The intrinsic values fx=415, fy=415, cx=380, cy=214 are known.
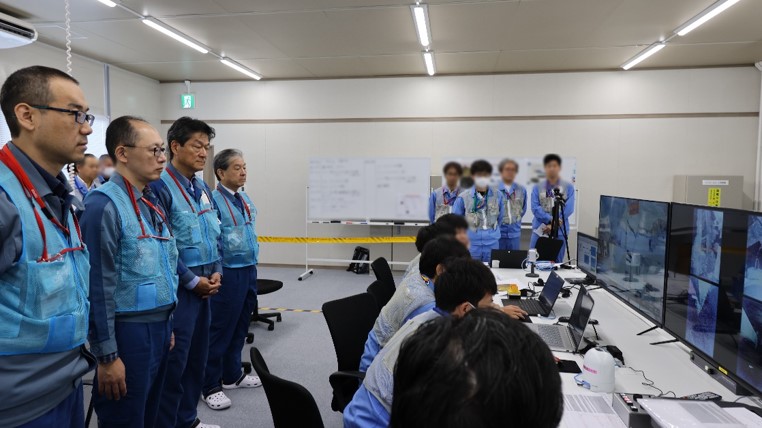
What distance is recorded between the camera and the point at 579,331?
1837 millimetres

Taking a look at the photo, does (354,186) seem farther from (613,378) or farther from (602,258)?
(613,378)

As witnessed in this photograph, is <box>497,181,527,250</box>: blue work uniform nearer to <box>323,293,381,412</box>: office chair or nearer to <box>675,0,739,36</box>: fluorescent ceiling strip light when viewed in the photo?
<box>675,0,739,36</box>: fluorescent ceiling strip light

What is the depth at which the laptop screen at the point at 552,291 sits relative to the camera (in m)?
2.28

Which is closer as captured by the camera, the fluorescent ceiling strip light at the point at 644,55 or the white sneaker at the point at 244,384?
the white sneaker at the point at 244,384

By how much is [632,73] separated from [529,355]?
6.76 metres

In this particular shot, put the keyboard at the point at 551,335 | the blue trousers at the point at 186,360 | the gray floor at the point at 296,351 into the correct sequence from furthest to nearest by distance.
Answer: the gray floor at the point at 296,351, the blue trousers at the point at 186,360, the keyboard at the point at 551,335

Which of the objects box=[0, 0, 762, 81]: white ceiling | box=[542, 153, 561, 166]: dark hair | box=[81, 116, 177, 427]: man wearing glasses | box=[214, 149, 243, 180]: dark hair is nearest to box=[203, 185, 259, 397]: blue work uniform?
box=[214, 149, 243, 180]: dark hair

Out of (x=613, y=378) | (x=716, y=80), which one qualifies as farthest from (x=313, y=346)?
(x=716, y=80)

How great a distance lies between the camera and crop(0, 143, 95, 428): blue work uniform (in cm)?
110

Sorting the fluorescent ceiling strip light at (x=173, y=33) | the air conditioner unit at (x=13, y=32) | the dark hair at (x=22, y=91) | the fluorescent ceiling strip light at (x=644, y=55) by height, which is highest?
the fluorescent ceiling strip light at (x=644, y=55)

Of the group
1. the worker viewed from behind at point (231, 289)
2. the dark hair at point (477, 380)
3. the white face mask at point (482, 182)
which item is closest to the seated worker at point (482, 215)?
the white face mask at point (482, 182)

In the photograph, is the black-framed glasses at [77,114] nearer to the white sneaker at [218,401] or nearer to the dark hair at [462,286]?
the dark hair at [462,286]

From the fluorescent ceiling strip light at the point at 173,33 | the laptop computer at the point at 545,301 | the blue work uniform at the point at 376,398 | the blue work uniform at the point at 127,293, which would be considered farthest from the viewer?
the fluorescent ceiling strip light at the point at 173,33

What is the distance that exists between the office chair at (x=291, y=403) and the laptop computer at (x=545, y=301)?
154cm
